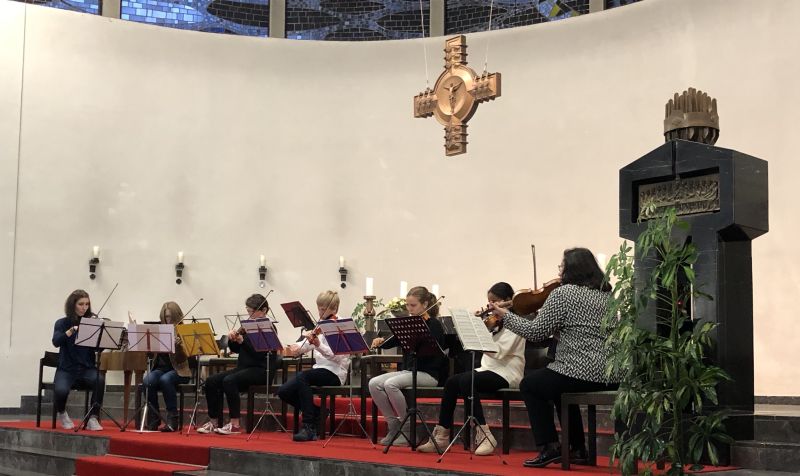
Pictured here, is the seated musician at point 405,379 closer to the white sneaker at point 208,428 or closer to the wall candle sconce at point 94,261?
the white sneaker at point 208,428

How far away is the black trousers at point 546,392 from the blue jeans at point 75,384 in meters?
4.70

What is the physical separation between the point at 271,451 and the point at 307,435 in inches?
39.2

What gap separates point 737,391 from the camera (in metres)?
4.93

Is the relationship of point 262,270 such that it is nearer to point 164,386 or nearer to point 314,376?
point 164,386

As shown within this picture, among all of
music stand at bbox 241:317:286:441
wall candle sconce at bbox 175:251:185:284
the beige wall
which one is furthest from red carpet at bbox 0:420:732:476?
the beige wall

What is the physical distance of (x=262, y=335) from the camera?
7.55 metres

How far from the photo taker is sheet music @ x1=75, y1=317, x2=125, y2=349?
26.8 feet

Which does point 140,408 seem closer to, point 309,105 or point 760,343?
point 309,105

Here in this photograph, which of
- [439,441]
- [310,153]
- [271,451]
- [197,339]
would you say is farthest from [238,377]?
[310,153]

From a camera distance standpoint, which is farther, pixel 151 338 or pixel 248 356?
pixel 248 356

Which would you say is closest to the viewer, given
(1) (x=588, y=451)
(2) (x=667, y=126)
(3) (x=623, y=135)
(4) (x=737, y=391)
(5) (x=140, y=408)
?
(4) (x=737, y=391)

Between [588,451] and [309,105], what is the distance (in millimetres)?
7612

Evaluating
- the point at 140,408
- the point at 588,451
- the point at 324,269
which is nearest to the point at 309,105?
the point at 324,269

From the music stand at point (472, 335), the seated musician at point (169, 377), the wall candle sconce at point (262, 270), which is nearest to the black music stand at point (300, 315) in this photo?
the seated musician at point (169, 377)
